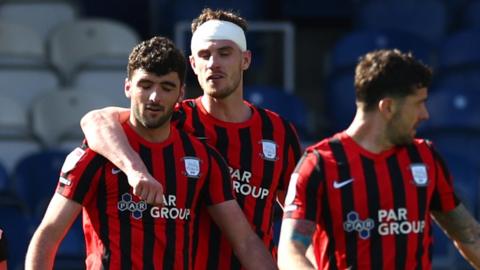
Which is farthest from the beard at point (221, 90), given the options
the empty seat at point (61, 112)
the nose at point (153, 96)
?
the empty seat at point (61, 112)

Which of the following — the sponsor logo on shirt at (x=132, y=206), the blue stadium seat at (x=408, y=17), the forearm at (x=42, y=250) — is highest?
the blue stadium seat at (x=408, y=17)

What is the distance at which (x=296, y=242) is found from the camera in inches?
191

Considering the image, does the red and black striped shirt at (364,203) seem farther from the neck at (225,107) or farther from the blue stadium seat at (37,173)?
the blue stadium seat at (37,173)

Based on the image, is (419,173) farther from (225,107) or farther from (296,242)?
(225,107)

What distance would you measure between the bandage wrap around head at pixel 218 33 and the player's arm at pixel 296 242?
1.06 meters

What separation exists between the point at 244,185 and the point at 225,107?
33 cm

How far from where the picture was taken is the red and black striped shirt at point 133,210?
17.1 feet

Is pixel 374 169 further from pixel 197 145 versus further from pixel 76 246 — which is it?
pixel 76 246

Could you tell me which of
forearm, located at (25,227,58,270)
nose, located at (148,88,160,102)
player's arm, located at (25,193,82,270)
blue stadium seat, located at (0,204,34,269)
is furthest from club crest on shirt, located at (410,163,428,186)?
blue stadium seat, located at (0,204,34,269)

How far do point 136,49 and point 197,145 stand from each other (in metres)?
0.45

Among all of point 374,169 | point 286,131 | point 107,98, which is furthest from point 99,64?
point 374,169

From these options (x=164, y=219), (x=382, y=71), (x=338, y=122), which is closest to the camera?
(x=382, y=71)

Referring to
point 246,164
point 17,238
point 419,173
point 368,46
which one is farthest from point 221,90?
point 368,46

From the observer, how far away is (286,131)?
5.80 metres
